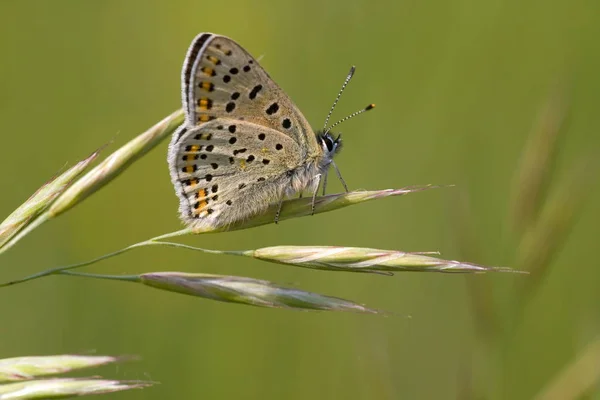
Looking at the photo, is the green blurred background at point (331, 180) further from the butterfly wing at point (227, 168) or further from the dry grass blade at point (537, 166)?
the butterfly wing at point (227, 168)

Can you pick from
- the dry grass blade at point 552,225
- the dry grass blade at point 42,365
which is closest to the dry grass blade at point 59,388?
the dry grass blade at point 42,365

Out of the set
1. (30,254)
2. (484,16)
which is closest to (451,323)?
(484,16)

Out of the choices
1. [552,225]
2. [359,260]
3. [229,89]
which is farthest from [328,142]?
[359,260]

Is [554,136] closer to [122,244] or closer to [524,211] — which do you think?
[524,211]

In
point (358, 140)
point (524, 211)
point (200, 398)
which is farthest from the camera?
point (358, 140)

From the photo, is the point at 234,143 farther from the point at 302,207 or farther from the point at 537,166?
the point at 537,166
